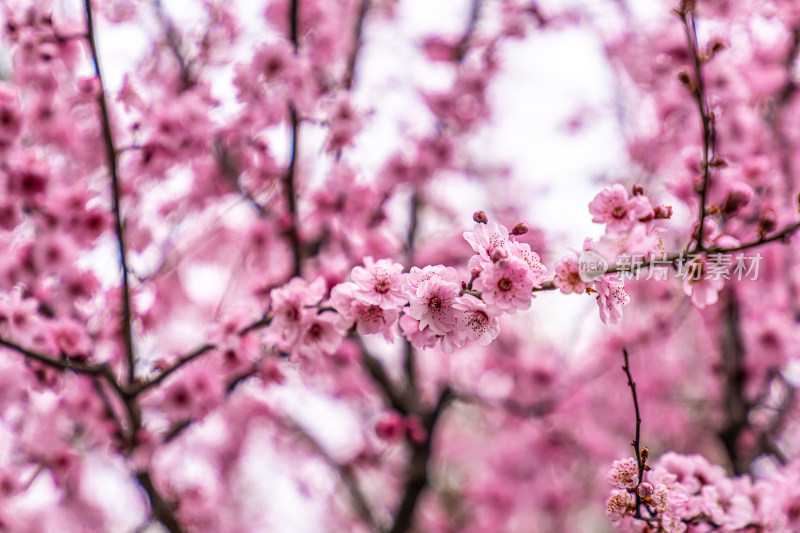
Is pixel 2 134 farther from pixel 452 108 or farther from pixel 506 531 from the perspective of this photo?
pixel 506 531

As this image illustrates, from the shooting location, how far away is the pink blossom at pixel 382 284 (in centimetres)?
151

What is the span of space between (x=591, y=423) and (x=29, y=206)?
16.2 feet

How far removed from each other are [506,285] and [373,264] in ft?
1.20

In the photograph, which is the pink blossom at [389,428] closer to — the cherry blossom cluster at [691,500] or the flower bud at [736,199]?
the cherry blossom cluster at [691,500]

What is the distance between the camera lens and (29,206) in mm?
2705

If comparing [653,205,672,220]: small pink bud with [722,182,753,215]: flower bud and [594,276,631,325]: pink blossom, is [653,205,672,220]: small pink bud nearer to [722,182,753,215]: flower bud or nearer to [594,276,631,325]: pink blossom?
[594,276,631,325]: pink blossom

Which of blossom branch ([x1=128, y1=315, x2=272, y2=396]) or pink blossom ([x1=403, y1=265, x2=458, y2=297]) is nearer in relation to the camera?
pink blossom ([x1=403, y1=265, x2=458, y2=297])

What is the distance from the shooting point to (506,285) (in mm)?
1394

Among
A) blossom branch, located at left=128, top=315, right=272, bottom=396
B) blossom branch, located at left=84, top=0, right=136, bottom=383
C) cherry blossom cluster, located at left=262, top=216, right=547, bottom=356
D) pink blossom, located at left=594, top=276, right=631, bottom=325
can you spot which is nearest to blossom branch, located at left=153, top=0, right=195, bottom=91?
blossom branch, located at left=84, top=0, right=136, bottom=383

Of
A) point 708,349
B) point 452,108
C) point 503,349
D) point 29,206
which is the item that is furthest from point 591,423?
point 29,206

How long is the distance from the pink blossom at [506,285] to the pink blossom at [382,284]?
22 centimetres

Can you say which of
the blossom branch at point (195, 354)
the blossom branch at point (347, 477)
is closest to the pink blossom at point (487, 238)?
the blossom branch at point (195, 354)

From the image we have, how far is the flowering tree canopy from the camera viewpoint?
64.2 inches

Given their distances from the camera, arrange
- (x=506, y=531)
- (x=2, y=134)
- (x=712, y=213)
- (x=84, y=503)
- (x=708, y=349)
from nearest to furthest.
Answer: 1. (x=712, y=213)
2. (x=2, y=134)
3. (x=84, y=503)
4. (x=506, y=531)
5. (x=708, y=349)
